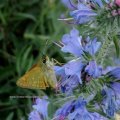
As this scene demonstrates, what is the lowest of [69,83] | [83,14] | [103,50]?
[69,83]

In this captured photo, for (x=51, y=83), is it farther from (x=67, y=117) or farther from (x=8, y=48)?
(x=8, y=48)

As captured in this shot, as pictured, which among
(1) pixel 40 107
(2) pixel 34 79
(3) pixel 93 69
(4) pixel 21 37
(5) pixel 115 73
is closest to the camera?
(3) pixel 93 69

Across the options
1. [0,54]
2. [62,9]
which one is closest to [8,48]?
[0,54]

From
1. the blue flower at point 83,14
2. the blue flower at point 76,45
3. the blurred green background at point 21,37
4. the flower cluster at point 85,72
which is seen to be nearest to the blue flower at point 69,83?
the flower cluster at point 85,72

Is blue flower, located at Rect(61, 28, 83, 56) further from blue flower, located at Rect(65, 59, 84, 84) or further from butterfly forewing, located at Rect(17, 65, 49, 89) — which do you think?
butterfly forewing, located at Rect(17, 65, 49, 89)

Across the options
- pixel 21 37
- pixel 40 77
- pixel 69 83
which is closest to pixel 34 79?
pixel 40 77

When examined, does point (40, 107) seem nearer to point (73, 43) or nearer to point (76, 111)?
point (76, 111)

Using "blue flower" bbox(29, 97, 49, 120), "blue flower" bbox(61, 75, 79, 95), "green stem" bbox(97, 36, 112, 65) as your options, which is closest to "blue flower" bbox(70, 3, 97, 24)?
"green stem" bbox(97, 36, 112, 65)
